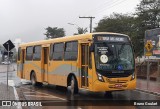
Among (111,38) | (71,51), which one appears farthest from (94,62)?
(71,51)

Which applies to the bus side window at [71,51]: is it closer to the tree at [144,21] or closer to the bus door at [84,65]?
the bus door at [84,65]

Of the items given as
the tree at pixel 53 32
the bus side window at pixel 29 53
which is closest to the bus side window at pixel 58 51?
the bus side window at pixel 29 53

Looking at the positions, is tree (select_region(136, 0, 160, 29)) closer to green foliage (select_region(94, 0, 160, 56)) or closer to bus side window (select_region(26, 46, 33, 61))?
green foliage (select_region(94, 0, 160, 56))

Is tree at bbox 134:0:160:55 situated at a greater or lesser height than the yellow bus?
greater

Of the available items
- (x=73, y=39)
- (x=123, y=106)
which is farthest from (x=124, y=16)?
(x=123, y=106)

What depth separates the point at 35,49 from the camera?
84.8 ft

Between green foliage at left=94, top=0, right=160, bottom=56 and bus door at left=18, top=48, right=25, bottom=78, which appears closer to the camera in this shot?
bus door at left=18, top=48, right=25, bottom=78

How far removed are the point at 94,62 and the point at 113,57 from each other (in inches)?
35.0

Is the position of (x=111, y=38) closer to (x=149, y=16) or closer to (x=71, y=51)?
(x=71, y=51)

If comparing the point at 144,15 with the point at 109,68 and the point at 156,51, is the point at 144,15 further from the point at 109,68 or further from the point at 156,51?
the point at 109,68

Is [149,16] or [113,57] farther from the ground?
[149,16]

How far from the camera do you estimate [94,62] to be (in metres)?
17.4

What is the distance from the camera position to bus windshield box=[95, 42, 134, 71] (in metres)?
17.4

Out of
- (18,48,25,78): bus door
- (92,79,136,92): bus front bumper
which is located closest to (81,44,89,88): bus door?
(92,79,136,92): bus front bumper
